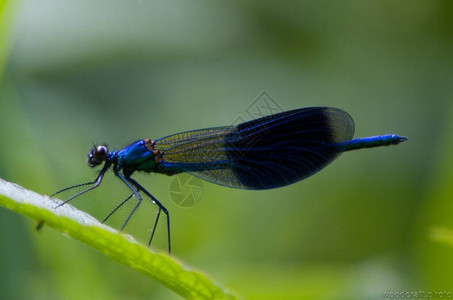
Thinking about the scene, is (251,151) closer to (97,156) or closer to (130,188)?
(130,188)

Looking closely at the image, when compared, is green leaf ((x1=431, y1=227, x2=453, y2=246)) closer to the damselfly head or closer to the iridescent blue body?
the iridescent blue body

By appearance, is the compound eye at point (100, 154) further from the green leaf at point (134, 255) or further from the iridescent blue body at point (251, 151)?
the green leaf at point (134, 255)

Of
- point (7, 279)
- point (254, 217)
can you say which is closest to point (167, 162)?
point (254, 217)

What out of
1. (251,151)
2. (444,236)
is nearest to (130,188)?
(251,151)

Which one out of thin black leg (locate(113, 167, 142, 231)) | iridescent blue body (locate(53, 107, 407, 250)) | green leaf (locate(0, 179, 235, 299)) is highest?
iridescent blue body (locate(53, 107, 407, 250))

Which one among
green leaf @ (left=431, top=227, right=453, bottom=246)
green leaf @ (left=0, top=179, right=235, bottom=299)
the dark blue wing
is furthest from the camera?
the dark blue wing

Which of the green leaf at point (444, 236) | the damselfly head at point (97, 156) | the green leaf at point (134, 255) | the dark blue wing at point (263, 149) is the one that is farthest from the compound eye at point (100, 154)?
the green leaf at point (444, 236)

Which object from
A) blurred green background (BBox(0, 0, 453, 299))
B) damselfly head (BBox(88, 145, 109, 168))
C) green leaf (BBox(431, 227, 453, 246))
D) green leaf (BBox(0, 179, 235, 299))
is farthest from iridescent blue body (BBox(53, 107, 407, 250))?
green leaf (BBox(0, 179, 235, 299))
